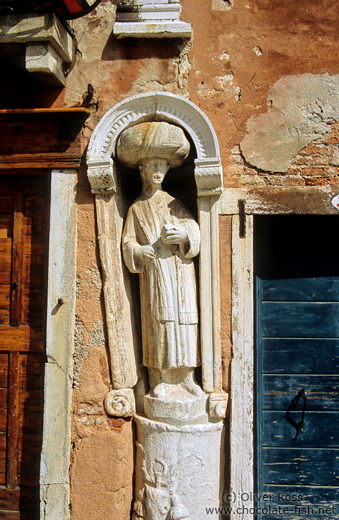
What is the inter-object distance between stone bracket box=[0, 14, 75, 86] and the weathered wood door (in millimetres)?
735

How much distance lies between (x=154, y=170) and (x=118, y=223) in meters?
0.42

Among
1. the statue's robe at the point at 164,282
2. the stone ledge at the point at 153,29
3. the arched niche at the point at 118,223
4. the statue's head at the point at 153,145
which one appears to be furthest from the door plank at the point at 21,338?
the stone ledge at the point at 153,29

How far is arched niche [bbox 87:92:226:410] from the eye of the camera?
2.92m

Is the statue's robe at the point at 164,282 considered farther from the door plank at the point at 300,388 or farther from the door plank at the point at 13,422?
the door plank at the point at 13,422

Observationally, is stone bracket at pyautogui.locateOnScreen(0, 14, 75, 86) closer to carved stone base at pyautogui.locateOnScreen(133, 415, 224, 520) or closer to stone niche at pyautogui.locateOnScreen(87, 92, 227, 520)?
stone niche at pyautogui.locateOnScreen(87, 92, 227, 520)

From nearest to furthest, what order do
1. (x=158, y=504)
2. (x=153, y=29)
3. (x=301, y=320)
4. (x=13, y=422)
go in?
(x=158, y=504)
(x=153, y=29)
(x=13, y=422)
(x=301, y=320)

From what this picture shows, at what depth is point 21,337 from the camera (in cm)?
318

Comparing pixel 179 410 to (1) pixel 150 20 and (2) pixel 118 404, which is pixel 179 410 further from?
(1) pixel 150 20

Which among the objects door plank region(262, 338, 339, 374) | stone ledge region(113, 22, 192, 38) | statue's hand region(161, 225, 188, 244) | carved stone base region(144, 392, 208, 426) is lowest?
carved stone base region(144, 392, 208, 426)

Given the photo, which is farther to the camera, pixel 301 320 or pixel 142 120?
pixel 301 320

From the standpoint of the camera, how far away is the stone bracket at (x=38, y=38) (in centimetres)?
285

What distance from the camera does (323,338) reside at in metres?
3.22

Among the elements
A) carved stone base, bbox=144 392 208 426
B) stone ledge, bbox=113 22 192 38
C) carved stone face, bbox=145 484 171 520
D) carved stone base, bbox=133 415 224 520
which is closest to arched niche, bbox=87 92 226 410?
carved stone base, bbox=144 392 208 426

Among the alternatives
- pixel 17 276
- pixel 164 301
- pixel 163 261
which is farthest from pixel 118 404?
pixel 17 276
